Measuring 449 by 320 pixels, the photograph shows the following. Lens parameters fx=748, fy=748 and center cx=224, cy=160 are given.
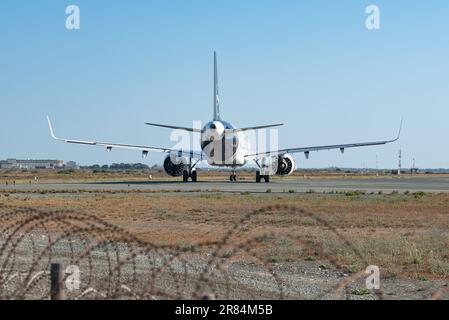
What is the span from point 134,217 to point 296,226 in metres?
6.62

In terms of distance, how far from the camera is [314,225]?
2608 cm

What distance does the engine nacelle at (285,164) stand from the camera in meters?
70.5

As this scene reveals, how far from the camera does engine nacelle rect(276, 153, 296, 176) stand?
7051 cm

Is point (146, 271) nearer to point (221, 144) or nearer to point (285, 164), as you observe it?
point (221, 144)

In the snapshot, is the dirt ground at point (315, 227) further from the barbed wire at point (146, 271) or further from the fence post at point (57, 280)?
the fence post at point (57, 280)

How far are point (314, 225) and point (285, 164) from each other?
44.8 metres

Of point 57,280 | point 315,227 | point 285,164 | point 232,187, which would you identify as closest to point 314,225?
point 315,227

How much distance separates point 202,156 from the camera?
70250 millimetres

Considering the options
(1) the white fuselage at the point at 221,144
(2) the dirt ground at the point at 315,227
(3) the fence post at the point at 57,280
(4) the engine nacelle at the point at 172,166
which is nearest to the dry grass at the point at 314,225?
(2) the dirt ground at the point at 315,227

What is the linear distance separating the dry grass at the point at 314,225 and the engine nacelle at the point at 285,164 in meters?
28.7

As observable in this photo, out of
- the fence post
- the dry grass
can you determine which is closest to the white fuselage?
the dry grass

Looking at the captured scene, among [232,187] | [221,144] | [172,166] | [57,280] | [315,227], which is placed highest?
[221,144]

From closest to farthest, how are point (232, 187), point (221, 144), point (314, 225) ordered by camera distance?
1. point (314, 225)
2. point (232, 187)
3. point (221, 144)
